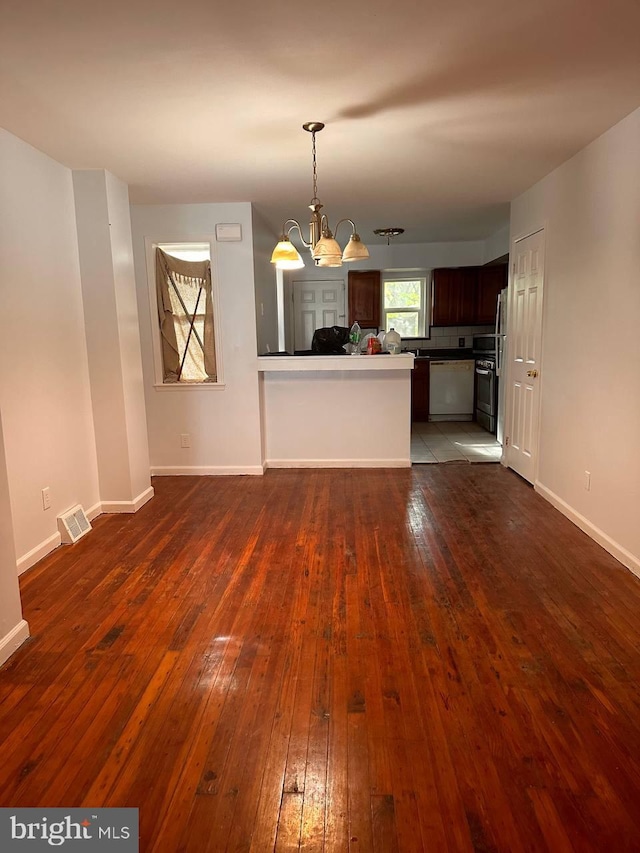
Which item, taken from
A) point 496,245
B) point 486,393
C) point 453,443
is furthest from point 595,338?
point 496,245

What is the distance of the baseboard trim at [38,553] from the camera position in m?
2.94

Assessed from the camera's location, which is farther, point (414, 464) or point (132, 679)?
point (414, 464)

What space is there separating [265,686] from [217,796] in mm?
483

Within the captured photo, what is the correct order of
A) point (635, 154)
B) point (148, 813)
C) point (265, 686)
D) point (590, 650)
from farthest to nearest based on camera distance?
point (635, 154)
point (590, 650)
point (265, 686)
point (148, 813)

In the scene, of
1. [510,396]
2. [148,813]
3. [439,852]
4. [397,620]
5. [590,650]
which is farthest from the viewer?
[510,396]

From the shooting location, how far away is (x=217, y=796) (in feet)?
4.80

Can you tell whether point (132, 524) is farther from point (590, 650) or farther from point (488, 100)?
point (488, 100)

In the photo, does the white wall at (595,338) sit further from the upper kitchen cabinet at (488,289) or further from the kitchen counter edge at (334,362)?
the upper kitchen cabinet at (488,289)

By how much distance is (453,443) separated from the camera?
19.8 ft


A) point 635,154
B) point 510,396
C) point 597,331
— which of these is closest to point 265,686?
point 597,331

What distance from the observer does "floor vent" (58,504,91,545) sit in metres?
3.35

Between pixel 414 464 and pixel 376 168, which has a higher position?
pixel 376 168

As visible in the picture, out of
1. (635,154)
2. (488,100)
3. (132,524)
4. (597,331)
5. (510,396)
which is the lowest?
(132,524)

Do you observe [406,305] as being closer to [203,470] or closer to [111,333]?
[203,470]
